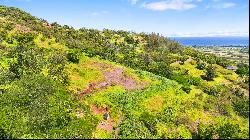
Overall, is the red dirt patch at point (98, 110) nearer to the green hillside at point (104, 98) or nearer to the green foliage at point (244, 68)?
the green hillside at point (104, 98)

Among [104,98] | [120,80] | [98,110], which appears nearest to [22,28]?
[120,80]

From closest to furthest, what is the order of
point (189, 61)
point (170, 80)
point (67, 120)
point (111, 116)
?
point (67, 120)
point (111, 116)
point (170, 80)
point (189, 61)

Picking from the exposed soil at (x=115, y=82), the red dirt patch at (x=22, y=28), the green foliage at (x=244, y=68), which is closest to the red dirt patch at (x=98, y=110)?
the exposed soil at (x=115, y=82)

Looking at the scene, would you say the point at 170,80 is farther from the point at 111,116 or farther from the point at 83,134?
the point at 83,134

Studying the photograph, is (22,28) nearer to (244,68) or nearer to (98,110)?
(98,110)

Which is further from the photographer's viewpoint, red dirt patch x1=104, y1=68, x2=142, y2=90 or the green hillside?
red dirt patch x1=104, y1=68, x2=142, y2=90

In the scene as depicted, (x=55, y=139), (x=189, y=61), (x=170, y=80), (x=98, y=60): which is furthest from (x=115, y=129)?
A: (x=189, y=61)

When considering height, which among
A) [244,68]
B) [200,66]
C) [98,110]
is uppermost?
[244,68]

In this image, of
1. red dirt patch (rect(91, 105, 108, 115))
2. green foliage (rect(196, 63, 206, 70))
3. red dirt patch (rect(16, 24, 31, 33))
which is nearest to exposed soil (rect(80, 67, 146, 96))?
red dirt patch (rect(91, 105, 108, 115))

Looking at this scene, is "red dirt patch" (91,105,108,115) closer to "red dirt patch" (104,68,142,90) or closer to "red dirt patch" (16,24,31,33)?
"red dirt patch" (104,68,142,90)
